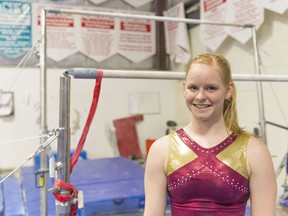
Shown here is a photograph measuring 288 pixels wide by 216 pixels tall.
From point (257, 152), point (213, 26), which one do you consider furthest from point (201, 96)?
point (213, 26)

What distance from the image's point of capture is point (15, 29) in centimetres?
340

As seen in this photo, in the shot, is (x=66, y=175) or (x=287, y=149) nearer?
(x=66, y=175)

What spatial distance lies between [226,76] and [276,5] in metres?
1.62

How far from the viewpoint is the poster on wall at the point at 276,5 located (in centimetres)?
224

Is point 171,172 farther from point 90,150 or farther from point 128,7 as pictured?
point 128,7

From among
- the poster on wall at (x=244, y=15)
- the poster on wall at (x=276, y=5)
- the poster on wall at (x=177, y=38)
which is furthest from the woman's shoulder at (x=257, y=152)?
the poster on wall at (x=177, y=38)

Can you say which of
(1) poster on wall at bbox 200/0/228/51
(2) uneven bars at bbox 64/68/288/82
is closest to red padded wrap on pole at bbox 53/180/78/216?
(2) uneven bars at bbox 64/68/288/82

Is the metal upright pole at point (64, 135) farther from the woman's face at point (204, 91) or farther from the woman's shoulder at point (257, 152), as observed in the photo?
the woman's shoulder at point (257, 152)

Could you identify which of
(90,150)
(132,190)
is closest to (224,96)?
(132,190)

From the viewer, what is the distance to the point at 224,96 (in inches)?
38.7

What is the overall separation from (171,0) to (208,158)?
3.32 meters

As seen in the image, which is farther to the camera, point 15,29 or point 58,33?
point 58,33

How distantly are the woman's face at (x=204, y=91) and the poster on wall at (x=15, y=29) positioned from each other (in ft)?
9.49

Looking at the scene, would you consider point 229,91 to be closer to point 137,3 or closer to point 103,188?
point 103,188
